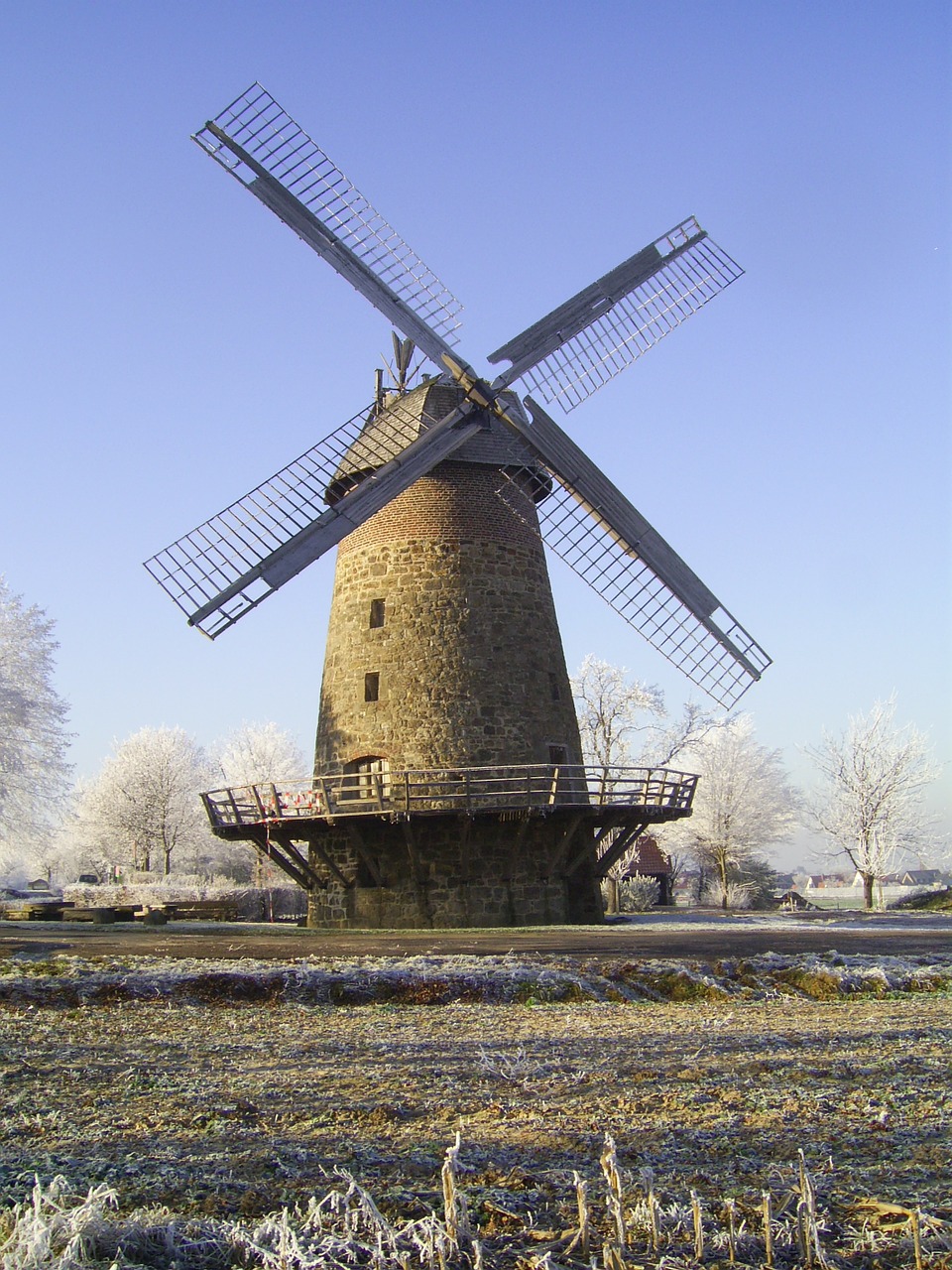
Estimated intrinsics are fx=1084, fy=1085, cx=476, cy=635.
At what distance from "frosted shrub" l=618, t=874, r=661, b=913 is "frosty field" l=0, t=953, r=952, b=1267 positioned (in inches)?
1309

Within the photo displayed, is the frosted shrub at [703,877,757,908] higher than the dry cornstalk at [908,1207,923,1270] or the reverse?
the reverse

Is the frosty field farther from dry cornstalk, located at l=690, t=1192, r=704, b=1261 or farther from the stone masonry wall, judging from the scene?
the stone masonry wall

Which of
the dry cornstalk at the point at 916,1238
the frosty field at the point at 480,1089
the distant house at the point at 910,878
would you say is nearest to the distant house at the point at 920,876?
the distant house at the point at 910,878

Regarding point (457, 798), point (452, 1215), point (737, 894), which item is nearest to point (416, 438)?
point (457, 798)

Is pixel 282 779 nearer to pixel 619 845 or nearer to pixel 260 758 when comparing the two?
pixel 260 758

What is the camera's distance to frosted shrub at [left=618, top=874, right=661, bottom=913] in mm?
43569

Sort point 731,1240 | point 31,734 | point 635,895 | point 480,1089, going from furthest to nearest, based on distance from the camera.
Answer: point 635,895
point 31,734
point 480,1089
point 731,1240

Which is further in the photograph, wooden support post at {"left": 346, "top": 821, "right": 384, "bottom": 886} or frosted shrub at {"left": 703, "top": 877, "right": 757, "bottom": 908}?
frosted shrub at {"left": 703, "top": 877, "right": 757, "bottom": 908}

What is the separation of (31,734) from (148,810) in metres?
22.8

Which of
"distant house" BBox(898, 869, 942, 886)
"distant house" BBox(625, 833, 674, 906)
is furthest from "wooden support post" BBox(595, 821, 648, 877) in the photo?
"distant house" BBox(898, 869, 942, 886)

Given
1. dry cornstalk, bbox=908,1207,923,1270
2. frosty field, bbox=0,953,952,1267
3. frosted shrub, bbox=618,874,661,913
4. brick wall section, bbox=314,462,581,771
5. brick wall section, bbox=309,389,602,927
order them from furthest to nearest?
frosted shrub, bbox=618,874,661,913 < brick wall section, bbox=314,462,581,771 < brick wall section, bbox=309,389,602,927 < frosty field, bbox=0,953,952,1267 < dry cornstalk, bbox=908,1207,923,1270

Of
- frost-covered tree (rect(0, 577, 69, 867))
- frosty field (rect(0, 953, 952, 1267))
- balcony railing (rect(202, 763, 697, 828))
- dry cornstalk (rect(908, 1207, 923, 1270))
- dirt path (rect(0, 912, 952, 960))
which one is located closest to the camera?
dry cornstalk (rect(908, 1207, 923, 1270))

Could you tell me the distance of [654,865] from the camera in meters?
53.7

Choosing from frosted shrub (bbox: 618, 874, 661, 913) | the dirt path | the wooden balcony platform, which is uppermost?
the wooden balcony platform
